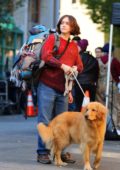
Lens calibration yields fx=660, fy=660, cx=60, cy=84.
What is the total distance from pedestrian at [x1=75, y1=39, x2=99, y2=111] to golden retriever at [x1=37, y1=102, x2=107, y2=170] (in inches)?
128

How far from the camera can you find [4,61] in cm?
2956

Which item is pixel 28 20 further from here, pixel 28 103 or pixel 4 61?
pixel 28 103

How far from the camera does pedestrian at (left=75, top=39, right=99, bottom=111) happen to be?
12.0 m

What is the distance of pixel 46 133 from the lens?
8.74 metres

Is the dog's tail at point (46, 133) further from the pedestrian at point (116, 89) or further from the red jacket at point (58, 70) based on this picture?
the pedestrian at point (116, 89)

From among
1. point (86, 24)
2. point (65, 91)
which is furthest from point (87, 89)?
point (86, 24)

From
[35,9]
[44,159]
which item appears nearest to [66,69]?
[44,159]

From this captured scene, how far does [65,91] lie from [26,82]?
2.14 ft

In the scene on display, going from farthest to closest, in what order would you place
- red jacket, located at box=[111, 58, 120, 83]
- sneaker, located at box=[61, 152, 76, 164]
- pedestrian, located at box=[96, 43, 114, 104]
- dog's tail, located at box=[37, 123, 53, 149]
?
pedestrian, located at box=[96, 43, 114, 104] → red jacket, located at box=[111, 58, 120, 83] → sneaker, located at box=[61, 152, 76, 164] → dog's tail, located at box=[37, 123, 53, 149]

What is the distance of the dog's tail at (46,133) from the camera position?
873 centimetres

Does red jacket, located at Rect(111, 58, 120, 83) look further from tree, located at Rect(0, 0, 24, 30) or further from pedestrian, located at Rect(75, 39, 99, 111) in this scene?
tree, located at Rect(0, 0, 24, 30)

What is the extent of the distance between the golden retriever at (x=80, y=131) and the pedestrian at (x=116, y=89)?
3403 millimetres

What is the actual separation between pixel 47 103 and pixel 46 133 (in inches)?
16.6

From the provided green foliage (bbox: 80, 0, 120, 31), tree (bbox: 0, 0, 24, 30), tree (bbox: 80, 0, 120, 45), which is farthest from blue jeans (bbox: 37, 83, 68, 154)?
tree (bbox: 0, 0, 24, 30)
